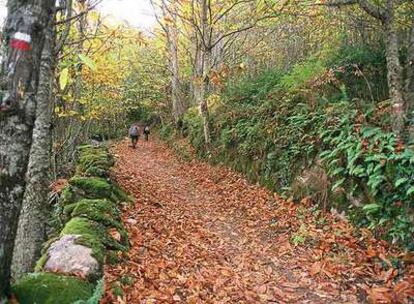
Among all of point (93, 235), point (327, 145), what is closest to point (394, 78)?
point (327, 145)

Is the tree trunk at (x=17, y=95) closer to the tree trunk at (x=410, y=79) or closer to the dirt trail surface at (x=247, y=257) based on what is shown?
the dirt trail surface at (x=247, y=257)

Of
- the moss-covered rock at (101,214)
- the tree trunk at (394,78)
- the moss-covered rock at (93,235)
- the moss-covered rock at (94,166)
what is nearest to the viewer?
the moss-covered rock at (93,235)

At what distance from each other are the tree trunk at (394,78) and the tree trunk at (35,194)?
6.01m

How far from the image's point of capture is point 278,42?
18.0 metres

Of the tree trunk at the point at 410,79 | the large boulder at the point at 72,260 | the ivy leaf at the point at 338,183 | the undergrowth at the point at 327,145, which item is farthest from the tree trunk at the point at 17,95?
the tree trunk at the point at 410,79

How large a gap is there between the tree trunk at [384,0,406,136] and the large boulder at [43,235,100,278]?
18.4 ft

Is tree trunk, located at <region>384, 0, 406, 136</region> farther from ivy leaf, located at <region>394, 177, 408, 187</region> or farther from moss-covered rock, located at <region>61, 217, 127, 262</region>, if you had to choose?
moss-covered rock, located at <region>61, 217, 127, 262</region>

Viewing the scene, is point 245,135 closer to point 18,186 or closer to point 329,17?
point 329,17

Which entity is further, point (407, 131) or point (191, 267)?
point (407, 131)

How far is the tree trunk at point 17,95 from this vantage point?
10.4 ft

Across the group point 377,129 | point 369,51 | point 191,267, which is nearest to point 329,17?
point 369,51

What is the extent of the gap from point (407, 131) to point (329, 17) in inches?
274

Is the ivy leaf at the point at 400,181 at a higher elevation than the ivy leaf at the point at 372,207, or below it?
higher

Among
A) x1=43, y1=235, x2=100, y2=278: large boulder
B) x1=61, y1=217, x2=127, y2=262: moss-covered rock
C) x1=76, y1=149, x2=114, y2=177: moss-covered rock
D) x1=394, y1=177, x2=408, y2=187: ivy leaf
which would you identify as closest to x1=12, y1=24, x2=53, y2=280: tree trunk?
x1=61, y1=217, x2=127, y2=262: moss-covered rock
